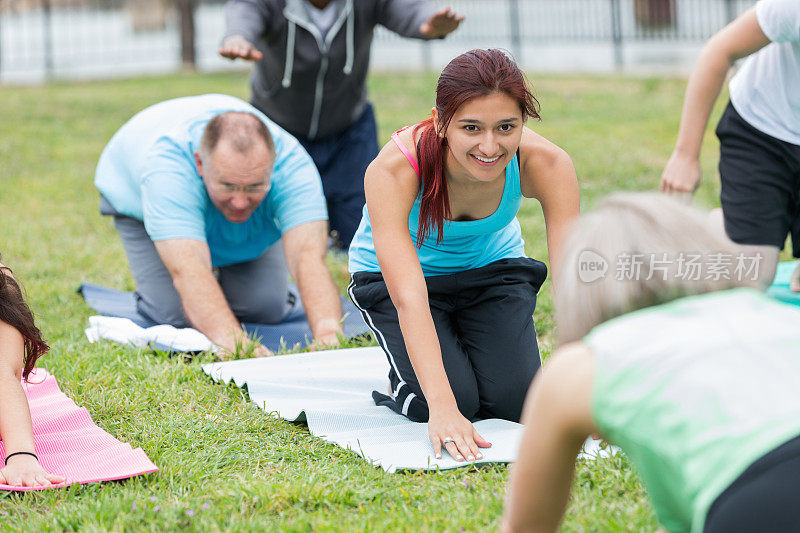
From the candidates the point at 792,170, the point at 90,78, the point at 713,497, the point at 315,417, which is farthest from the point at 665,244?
the point at 90,78

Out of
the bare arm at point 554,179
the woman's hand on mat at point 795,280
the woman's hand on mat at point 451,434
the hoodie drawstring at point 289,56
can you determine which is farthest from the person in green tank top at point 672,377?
the hoodie drawstring at point 289,56

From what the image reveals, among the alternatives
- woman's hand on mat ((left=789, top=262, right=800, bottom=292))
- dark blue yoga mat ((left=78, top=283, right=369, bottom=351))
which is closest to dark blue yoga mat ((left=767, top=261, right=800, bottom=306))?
woman's hand on mat ((left=789, top=262, right=800, bottom=292))

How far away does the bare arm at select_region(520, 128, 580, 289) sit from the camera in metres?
3.10

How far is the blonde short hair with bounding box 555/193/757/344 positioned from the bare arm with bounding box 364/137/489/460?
3.97 ft

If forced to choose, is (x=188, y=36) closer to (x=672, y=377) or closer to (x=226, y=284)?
(x=226, y=284)

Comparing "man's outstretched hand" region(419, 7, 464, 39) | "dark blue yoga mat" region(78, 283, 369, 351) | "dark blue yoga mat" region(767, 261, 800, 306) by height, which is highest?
"man's outstretched hand" region(419, 7, 464, 39)

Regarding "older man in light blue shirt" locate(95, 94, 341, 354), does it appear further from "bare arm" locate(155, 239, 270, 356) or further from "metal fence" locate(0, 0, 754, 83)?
"metal fence" locate(0, 0, 754, 83)

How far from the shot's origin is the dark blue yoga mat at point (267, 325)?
14.7 ft

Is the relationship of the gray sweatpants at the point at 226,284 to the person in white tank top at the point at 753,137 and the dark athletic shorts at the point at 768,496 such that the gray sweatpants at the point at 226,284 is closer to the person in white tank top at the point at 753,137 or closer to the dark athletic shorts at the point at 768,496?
the person in white tank top at the point at 753,137

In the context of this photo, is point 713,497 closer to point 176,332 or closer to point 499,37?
point 176,332

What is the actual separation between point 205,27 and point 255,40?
1719 centimetres

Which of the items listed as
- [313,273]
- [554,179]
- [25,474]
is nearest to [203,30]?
[313,273]

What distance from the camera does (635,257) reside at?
63.1 inches

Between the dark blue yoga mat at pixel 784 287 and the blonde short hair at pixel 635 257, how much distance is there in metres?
2.94
